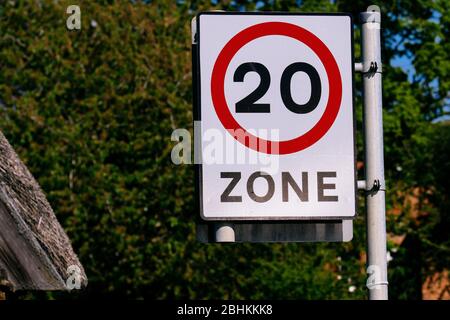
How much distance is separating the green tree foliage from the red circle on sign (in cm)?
2677

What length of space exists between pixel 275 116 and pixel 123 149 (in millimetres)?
27766

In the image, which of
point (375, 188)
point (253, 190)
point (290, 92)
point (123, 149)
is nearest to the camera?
point (253, 190)

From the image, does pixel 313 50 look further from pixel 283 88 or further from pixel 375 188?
pixel 375 188

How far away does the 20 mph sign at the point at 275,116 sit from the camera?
17.3 feet

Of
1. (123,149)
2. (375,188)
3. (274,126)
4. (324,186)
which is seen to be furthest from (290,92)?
(123,149)

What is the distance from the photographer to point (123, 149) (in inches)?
1298

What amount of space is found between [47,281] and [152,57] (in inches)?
1101

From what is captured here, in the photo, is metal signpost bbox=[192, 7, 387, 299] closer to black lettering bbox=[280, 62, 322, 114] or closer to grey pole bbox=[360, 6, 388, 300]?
black lettering bbox=[280, 62, 322, 114]

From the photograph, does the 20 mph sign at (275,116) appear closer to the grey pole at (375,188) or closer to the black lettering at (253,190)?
the black lettering at (253,190)

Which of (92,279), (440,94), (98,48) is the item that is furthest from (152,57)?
(440,94)

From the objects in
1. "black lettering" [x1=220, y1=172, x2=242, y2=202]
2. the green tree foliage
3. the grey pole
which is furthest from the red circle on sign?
the green tree foliage

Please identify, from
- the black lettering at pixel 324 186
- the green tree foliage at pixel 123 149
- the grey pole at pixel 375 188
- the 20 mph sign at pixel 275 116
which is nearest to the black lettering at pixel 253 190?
the 20 mph sign at pixel 275 116

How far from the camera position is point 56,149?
106 ft
